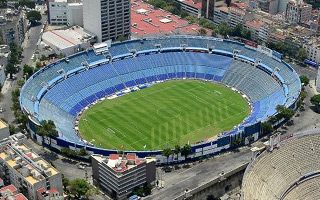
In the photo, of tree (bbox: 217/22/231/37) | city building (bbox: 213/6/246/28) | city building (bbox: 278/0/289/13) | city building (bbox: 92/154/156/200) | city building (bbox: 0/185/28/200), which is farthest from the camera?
city building (bbox: 278/0/289/13)

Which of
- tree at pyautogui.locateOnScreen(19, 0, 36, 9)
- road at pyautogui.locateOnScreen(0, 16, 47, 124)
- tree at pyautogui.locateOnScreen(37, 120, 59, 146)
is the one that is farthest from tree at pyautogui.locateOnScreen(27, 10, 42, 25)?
tree at pyautogui.locateOnScreen(37, 120, 59, 146)

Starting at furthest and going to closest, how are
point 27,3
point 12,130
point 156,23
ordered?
point 27,3
point 156,23
point 12,130

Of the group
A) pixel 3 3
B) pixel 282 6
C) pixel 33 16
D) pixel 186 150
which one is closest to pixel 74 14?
pixel 33 16

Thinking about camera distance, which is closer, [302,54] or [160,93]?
[160,93]

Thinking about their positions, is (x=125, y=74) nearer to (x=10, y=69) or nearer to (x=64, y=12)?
(x=10, y=69)

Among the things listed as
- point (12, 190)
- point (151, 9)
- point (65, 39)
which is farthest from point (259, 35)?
point (12, 190)

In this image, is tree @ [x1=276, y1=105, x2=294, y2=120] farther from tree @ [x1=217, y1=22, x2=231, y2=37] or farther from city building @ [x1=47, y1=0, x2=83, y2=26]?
city building @ [x1=47, y1=0, x2=83, y2=26]

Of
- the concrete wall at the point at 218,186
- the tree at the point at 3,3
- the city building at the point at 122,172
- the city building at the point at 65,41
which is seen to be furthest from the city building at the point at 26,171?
the tree at the point at 3,3

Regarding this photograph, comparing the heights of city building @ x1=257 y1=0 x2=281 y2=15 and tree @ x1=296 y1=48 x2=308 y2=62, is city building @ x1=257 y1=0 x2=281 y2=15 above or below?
above
